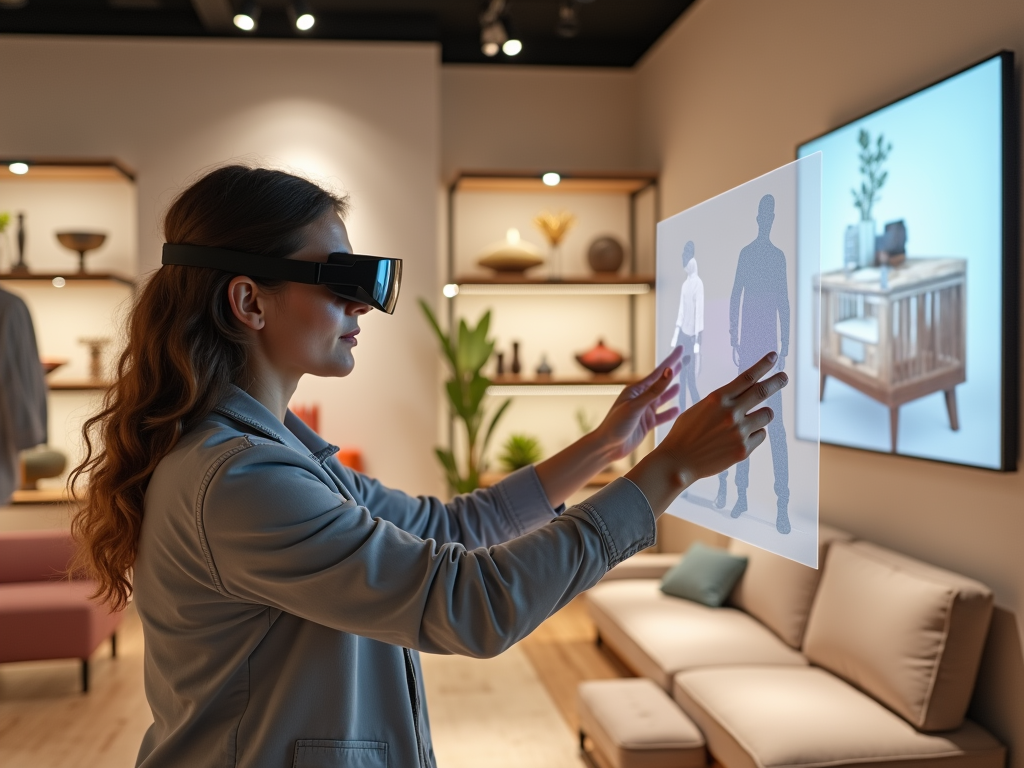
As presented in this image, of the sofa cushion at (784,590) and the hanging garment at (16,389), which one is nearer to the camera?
the sofa cushion at (784,590)

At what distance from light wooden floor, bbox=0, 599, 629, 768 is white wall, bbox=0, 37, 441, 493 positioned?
1358mm

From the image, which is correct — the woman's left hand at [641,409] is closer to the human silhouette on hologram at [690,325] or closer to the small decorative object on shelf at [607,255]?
the human silhouette on hologram at [690,325]

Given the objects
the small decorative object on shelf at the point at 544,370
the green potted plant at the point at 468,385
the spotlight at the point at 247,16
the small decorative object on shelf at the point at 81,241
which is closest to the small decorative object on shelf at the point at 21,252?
the small decorative object on shelf at the point at 81,241

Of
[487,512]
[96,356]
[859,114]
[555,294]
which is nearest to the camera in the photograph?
[487,512]

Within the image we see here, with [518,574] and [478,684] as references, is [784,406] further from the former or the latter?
[478,684]

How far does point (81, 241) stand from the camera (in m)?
4.88

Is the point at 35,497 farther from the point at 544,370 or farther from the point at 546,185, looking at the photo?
the point at 546,185

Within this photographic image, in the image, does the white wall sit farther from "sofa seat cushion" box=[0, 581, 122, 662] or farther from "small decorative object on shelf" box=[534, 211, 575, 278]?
"sofa seat cushion" box=[0, 581, 122, 662]

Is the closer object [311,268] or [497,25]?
[311,268]

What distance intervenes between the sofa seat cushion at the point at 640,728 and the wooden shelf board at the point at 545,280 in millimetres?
2621

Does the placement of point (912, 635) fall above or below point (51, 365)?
below

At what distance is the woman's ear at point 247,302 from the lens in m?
1.10

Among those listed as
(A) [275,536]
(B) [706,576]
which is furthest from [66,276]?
(A) [275,536]

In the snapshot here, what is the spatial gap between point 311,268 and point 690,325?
672 mm
